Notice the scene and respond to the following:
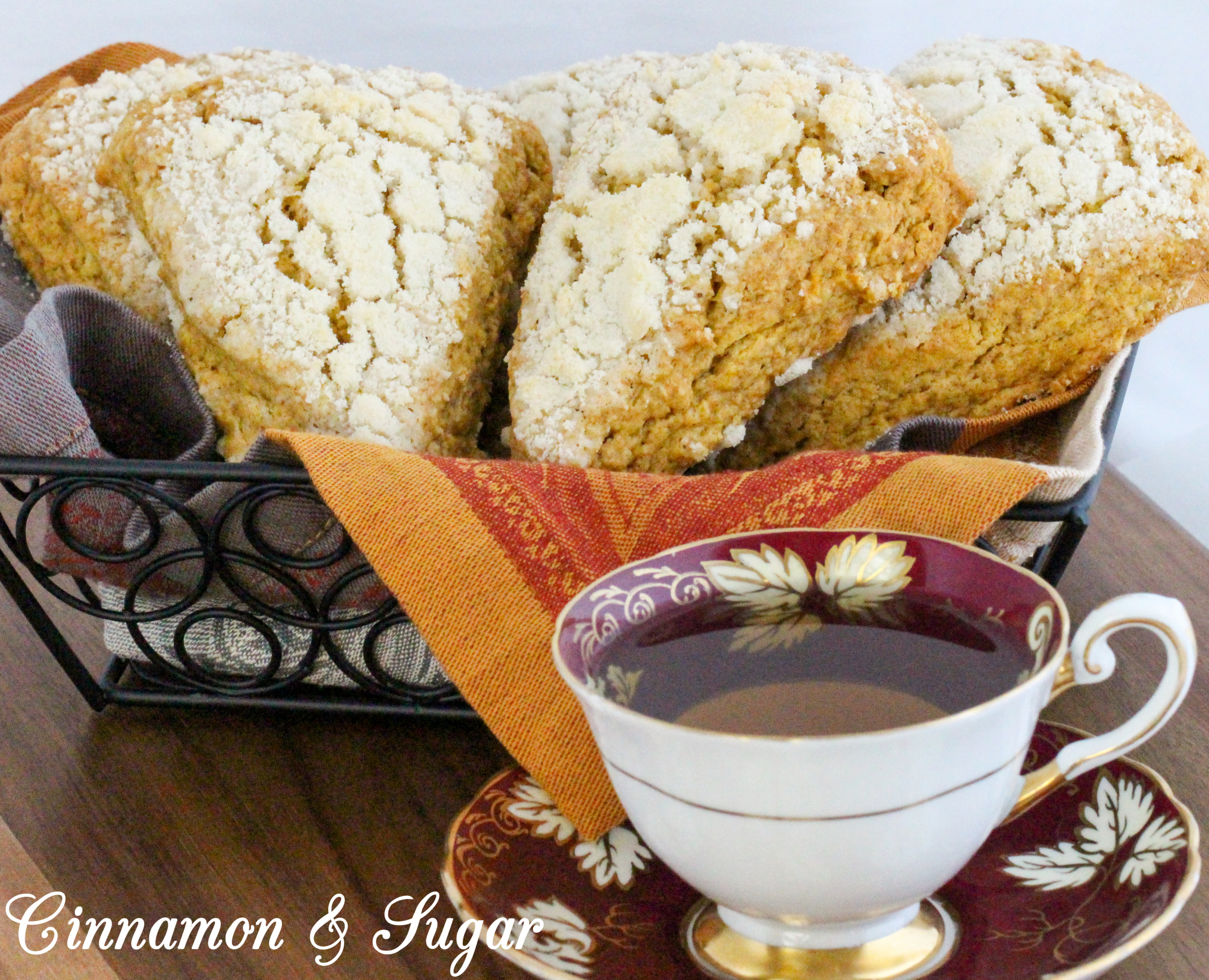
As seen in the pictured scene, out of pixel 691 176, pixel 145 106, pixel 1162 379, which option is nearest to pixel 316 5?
pixel 145 106

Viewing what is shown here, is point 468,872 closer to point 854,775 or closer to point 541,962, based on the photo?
point 541,962

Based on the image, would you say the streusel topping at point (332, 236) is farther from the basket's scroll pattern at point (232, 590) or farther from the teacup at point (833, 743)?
the teacup at point (833, 743)

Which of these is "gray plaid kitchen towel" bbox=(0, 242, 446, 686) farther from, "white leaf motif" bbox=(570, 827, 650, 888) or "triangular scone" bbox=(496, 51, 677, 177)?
"triangular scone" bbox=(496, 51, 677, 177)

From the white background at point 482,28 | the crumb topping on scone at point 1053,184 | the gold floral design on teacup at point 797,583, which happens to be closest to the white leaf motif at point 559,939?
the gold floral design on teacup at point 797,583

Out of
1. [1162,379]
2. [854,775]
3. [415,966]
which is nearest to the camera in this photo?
[854,775]

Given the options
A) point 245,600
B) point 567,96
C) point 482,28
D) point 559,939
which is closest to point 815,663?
point 559,939

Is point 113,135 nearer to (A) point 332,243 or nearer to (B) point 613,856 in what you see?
(A) point 332,243
